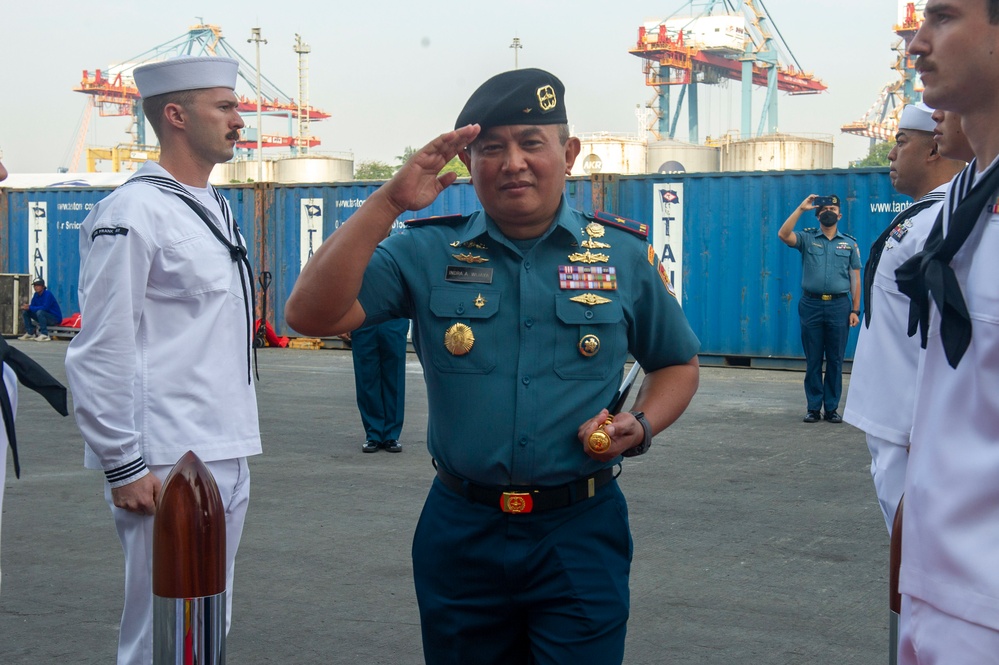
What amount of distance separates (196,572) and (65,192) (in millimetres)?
22301

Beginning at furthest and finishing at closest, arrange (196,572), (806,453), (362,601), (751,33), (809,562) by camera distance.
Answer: (751,33) < (806,453) < (809,562) < (362,601) < (196,572)

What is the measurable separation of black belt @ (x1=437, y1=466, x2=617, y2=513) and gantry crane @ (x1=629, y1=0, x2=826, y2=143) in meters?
105

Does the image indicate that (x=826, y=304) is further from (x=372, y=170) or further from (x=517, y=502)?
(x=372, y=170)

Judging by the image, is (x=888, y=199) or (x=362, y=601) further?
(x=888, y=199)

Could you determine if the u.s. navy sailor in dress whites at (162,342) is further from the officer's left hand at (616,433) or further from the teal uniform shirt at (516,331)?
the officer's left hand at (616,433)

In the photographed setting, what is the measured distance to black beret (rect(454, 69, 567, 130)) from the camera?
254 centimetres

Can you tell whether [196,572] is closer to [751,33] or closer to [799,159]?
[799,159]

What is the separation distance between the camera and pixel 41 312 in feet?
69.8

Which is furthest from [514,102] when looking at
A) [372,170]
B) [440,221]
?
[372,170]

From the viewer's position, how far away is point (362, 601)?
16.4ft

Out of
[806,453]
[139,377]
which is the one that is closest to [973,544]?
[139,377]

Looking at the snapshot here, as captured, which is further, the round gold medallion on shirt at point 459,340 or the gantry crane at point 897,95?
the gantry crane at point 897,95

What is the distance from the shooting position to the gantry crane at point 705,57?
354 ft

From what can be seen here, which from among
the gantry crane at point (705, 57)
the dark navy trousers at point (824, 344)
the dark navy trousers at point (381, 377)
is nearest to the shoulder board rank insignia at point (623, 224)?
the dark navy trousers at point (381, 377)
